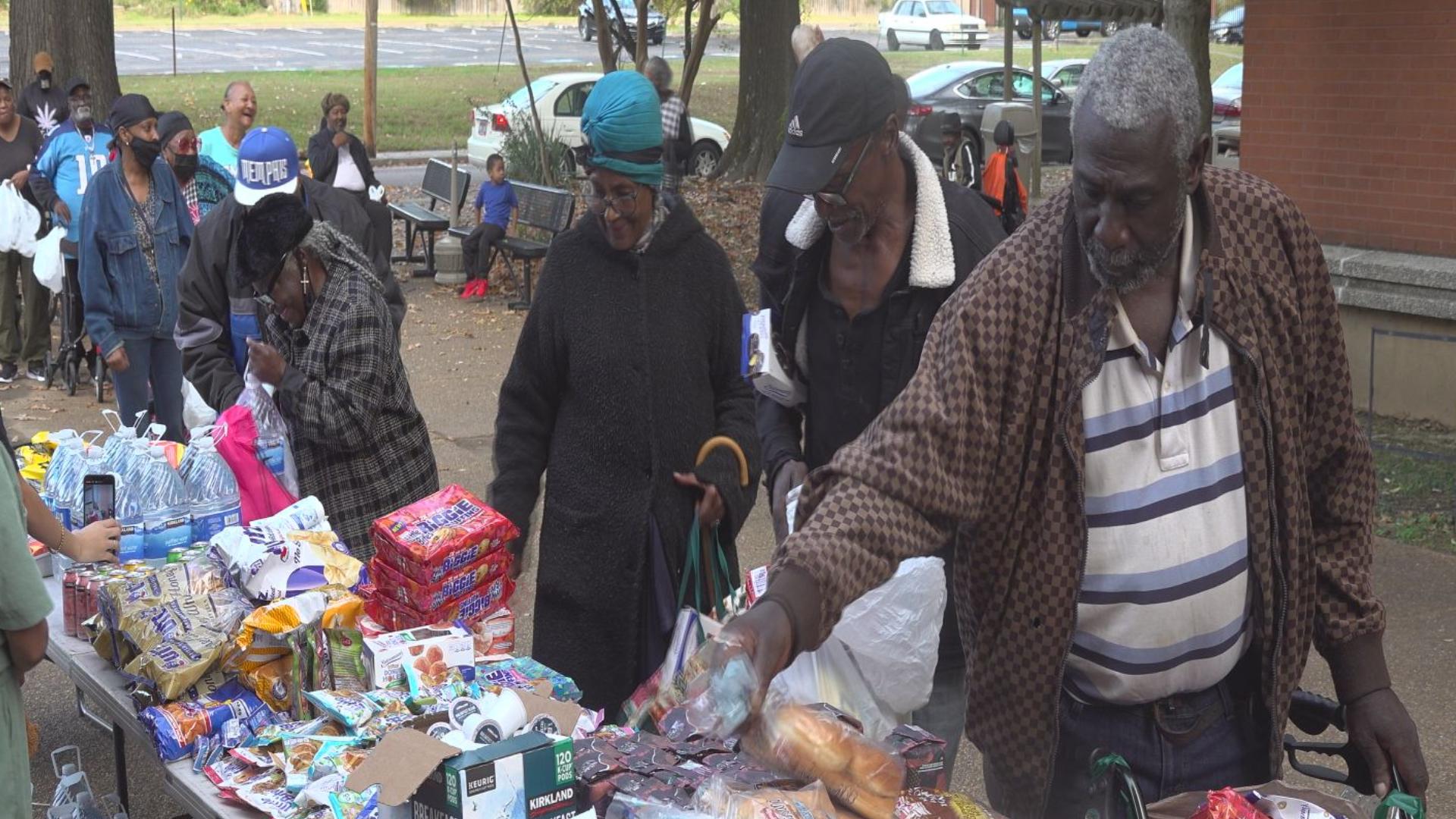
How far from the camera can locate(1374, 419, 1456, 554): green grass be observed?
749 centimetres

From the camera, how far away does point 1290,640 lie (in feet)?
8.20

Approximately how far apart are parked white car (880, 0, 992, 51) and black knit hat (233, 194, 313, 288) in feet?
135

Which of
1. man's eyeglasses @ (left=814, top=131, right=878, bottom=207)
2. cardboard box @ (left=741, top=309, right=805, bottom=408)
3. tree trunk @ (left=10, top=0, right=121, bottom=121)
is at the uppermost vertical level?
tree trunk @ (left=10, top=0, right=121, bottom=121)

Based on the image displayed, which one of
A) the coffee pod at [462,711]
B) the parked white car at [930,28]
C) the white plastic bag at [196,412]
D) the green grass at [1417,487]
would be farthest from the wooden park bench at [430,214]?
the parked white car at [930,28]

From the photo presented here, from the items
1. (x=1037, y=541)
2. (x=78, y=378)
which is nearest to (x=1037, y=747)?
(x=1037, y=541)

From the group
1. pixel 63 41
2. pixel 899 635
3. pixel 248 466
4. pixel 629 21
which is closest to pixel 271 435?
pixel 248 466

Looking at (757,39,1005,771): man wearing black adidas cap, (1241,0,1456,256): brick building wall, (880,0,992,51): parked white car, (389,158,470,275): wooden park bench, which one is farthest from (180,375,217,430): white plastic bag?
(880,0,992,51): parked white car

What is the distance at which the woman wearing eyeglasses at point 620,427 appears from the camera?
389cm

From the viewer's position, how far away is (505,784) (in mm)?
2551

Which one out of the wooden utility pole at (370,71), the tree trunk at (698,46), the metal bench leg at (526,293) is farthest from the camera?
the wooden utility pole at (370,71)

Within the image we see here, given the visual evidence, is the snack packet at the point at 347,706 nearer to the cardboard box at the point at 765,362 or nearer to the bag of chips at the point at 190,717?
the bag of chips at the point at 190,717

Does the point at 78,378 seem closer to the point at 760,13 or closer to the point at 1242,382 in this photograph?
the point at 760,13

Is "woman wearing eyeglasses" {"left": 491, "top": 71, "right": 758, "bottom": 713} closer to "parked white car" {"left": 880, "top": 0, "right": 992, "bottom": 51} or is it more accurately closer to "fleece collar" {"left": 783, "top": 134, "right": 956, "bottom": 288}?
"fleece collar" {"left": 783, "top": 134, "right": 956, "bottom": 288}

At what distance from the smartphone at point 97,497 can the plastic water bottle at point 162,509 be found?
0.11 m
